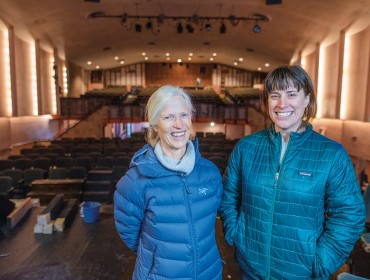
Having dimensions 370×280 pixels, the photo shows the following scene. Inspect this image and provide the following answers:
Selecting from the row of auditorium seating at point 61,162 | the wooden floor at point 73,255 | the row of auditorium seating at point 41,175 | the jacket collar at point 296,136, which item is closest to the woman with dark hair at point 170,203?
the jacket collar at point 296,136

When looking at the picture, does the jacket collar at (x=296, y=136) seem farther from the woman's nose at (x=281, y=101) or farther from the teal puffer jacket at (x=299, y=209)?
the woman's nose at (x=281, y=101)

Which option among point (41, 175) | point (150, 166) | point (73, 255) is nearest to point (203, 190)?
point (150, 166)

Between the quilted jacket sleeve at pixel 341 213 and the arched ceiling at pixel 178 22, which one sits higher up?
the arched ceiling at pixel 178 22

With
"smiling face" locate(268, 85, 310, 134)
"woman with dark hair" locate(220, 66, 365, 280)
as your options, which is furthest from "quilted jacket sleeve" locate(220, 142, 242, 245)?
"smiling face" locate(268, 85, 310, 134)

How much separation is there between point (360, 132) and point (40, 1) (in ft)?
40.4

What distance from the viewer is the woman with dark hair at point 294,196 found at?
58.4 inches

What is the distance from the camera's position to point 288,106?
5.22 ft

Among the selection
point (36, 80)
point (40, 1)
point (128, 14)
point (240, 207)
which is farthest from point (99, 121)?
point (240, 207)

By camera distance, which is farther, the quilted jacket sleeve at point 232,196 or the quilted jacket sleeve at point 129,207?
the quilted jacket sleeve at point 232,196

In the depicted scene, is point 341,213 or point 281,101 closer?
point 341,213

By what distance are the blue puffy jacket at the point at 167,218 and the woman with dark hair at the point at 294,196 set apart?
0.87ft

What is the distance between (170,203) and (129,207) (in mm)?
245

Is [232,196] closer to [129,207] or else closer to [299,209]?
[299,209]

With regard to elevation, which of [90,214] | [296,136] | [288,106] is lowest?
[90,214]
